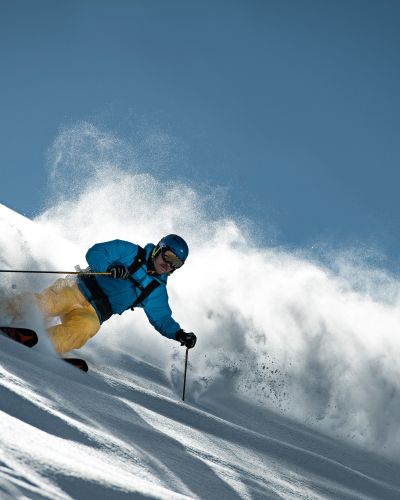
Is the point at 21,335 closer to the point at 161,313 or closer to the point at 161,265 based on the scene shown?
the point at 161,265

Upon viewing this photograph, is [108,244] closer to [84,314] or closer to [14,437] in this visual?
[84,314]

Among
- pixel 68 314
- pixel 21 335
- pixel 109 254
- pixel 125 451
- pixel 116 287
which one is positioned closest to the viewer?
pixel 125 451

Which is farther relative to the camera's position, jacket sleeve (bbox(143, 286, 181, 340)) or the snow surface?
jacket sleeve (bbox(143, 286, 181, 340))

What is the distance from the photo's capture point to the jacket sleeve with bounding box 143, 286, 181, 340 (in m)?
5.91

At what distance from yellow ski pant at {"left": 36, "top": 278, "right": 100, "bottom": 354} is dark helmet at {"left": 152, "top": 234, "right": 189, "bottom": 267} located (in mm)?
880

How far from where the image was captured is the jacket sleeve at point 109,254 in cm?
543

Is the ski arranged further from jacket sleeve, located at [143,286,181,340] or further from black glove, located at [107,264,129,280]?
jacket sleeve, located at [143,286,181,340]

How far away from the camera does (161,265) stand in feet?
18.4

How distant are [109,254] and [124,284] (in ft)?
1.20

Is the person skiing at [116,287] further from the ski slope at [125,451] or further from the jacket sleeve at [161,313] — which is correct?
the ski slope at [125,451]

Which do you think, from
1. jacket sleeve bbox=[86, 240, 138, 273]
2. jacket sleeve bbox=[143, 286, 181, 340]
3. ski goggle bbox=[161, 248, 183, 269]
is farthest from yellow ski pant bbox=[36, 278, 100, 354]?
ski goggle bbox=[161, 248, 183, 269]

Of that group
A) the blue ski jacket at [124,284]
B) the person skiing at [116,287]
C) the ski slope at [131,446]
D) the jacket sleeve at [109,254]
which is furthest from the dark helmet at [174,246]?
the ski slope at [131,446]

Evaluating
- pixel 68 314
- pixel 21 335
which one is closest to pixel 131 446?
pixel 21 335

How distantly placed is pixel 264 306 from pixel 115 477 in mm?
17656
